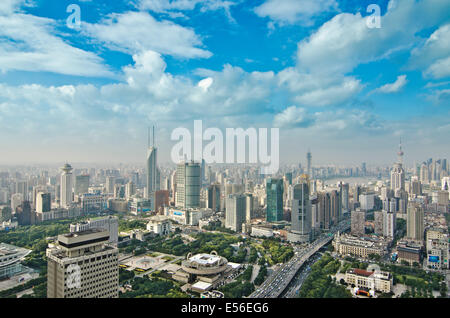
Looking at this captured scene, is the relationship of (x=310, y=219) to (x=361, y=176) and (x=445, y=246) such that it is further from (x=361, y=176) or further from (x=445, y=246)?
(x=361, y=176)

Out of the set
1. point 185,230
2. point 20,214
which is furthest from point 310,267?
point 20,214

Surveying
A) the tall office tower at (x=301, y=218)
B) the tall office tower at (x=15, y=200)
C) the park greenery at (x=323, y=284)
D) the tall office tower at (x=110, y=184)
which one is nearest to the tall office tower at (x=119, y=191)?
the tall office tower at (x=110, y=184)

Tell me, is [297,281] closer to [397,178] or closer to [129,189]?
[397,178]

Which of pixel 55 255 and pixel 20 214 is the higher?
pixel 55 255

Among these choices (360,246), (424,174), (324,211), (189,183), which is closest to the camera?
(360,246)

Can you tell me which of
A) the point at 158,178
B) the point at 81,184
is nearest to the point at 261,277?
the point at 158,178
